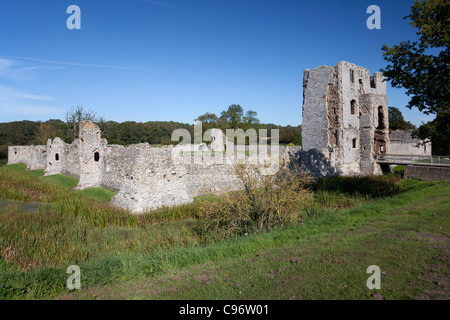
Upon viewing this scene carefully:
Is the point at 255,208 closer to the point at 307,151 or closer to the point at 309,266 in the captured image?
the point at 309,266

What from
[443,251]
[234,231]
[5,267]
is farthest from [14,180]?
[443,251]

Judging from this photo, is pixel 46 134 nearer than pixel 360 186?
No

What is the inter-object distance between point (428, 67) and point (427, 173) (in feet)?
47.2

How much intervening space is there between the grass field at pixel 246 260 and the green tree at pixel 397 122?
46969mm

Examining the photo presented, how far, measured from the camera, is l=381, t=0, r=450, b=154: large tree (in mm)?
10336

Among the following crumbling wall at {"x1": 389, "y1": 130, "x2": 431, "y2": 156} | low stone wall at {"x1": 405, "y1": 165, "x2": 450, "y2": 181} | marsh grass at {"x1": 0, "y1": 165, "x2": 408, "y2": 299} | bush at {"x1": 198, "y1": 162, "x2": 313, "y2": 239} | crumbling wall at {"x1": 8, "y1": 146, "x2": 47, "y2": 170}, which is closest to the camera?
marsh grass at {"x1": 0, "y1": 165, "x2": 408, "y2": 299}

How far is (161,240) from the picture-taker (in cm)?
910

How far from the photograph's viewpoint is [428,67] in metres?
11.1

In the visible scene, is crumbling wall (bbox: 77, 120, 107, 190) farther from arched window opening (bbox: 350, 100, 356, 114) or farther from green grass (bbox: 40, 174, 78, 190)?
arched window opening (bbox: 350, 100, 356, 114)

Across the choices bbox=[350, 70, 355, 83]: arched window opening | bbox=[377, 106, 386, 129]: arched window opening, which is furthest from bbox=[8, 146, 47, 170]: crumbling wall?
bbox=[377, 106, 386, 129]: arched window opening

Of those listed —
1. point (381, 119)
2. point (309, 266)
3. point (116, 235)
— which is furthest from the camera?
point (381, 119)

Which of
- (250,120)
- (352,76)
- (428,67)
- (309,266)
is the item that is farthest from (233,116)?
(309,266)

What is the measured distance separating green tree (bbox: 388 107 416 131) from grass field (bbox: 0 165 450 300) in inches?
1849
